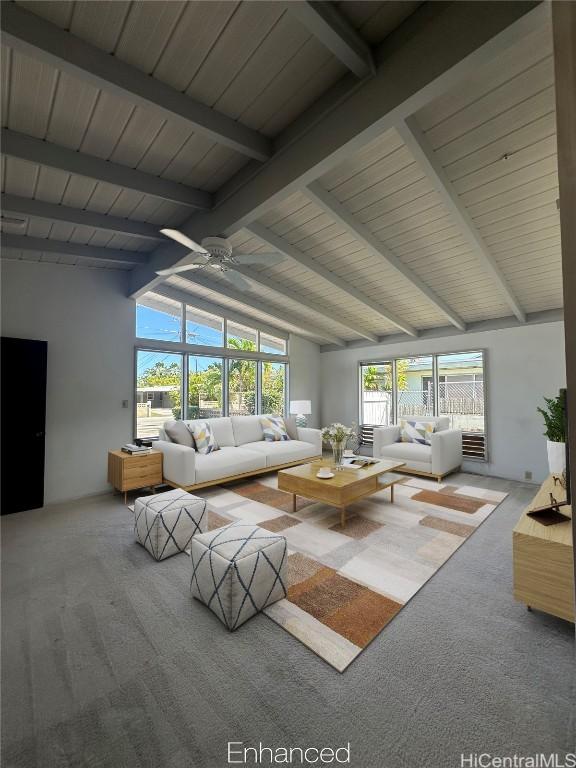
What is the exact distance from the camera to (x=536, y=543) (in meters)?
1.97

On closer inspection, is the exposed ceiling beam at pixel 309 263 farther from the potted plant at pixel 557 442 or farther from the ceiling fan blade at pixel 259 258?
the potted plant at pixel 557 442

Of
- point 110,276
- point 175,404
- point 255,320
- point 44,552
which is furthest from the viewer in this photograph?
point 255,320

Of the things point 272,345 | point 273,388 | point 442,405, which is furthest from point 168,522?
point 442,405

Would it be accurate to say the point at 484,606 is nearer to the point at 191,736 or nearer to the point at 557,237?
the point at 191,736

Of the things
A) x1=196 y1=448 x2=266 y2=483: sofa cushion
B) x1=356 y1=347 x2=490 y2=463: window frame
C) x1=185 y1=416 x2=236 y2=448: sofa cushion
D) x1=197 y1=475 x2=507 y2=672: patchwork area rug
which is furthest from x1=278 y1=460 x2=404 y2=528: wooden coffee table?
x1=356 y1=347 x2=490 y2=463: window frame

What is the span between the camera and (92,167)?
249cm

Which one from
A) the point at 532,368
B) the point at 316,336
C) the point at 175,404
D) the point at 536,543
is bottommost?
the point at 536,543

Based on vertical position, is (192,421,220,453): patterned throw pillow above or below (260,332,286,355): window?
below

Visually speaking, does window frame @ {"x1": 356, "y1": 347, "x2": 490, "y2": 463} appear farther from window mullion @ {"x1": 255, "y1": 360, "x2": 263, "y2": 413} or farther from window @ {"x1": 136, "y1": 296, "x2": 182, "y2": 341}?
window @ {"x1": 136, "y1": 296, "x2": 182, "y2": 341}

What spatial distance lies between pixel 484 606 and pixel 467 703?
0.80m

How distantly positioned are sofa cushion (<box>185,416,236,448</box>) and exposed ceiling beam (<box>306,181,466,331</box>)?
338 centimetres

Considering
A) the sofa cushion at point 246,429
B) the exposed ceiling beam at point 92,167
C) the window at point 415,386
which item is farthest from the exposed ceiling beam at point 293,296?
the sofa cushion at point 246,429

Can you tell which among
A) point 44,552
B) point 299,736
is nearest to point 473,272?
point 299,736

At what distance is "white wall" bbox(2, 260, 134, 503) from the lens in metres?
4.12
